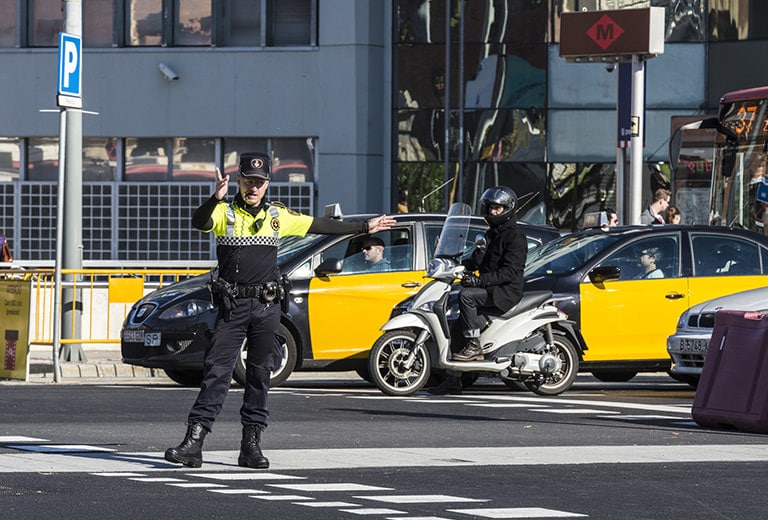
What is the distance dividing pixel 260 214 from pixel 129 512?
248 cm

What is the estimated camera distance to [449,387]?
56.2ft

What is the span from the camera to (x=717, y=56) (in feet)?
111

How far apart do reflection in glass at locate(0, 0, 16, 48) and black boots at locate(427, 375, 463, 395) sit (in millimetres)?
21320

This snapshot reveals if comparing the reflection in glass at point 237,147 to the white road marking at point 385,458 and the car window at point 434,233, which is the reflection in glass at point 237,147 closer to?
the car window at point 434,233

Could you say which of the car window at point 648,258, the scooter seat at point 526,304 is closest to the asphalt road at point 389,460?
the scooter seat at point 526,304

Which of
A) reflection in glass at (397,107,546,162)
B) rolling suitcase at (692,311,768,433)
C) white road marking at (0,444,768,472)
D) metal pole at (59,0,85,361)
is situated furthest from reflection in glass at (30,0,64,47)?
white road marking at (0,444,768,472)

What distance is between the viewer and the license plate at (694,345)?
53.2 ft

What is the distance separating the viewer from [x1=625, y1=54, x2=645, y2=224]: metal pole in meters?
24.8

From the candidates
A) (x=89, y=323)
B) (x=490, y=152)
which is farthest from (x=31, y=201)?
(x=89, y=323)

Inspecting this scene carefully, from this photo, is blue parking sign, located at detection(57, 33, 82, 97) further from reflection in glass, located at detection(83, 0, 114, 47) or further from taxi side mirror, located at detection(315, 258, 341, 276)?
reflection in glass, located at detection(83, 0, 114, 47)

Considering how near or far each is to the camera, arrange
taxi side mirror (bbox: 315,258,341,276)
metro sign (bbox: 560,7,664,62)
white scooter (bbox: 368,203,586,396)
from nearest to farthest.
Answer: white scooter (bbox: 368,203,586,396), taxi side mirror (bbox: 315,258,341,276), metro sign (bbox: 560,7,664,62)

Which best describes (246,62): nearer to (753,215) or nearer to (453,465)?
(753,215)

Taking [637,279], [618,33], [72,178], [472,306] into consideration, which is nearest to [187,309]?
[472,306]

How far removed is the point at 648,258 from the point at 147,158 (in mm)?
19928
